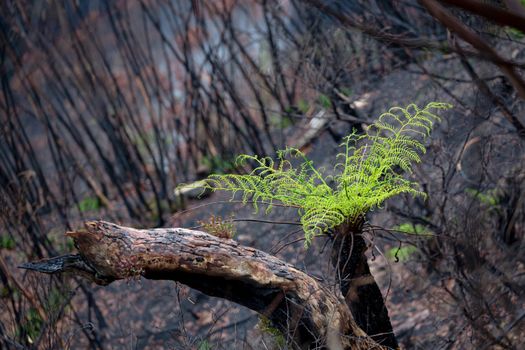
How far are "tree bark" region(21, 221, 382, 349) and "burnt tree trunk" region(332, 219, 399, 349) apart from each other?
0.10 m

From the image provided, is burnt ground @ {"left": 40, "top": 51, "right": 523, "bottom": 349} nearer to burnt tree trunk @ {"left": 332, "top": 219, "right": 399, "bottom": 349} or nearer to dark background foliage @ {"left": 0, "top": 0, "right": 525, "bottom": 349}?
dark background foliage @ {"left": 0, "top": 0, "right": 525, "bottom": 349}

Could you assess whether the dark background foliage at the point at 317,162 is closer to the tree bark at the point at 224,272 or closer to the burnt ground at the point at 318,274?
the burnt ground at the point at 318,274

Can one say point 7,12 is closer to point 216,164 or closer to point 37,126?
point 216,164

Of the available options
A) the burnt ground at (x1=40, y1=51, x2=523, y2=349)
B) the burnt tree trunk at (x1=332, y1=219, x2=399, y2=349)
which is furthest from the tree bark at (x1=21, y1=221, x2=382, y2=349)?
the burnt ground at (x1=40, y1=51, x2=523, y2=349)

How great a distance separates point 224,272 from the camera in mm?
2965

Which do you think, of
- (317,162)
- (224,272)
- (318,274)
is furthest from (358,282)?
(317,162)

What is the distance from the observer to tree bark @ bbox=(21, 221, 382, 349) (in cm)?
276

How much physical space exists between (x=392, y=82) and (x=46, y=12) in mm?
4661

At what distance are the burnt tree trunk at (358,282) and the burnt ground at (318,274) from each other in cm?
86

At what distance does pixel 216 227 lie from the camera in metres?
3.14

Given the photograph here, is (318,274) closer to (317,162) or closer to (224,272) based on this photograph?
(317,162)

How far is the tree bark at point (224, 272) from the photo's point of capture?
276 centimetres

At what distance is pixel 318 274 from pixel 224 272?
298 centimetres

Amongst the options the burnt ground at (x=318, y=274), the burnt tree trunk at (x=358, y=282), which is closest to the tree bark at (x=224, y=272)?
the burnt tree trunk at (x=358, y=282)
